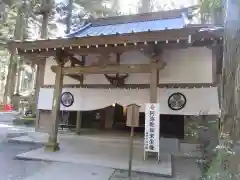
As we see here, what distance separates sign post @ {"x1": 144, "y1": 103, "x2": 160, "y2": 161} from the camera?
5695mm

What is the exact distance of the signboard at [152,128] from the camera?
5.70 m

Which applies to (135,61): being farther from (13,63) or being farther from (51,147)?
(13,63)

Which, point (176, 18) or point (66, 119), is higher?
point (176, 18)

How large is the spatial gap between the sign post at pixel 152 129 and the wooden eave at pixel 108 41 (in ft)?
5.38

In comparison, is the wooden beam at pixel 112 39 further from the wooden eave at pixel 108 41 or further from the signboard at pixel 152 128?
the signboard at pixel 152 128

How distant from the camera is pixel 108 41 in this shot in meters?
5.74

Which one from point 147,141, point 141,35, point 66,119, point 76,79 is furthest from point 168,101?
point 66,119

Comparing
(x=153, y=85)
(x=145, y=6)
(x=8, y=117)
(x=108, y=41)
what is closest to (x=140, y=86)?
(x=153, y=85)

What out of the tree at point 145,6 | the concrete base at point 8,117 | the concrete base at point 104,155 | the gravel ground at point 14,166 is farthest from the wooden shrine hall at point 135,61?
the tree at point 145,6

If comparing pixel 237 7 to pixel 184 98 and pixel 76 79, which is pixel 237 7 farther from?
pixel 76 79

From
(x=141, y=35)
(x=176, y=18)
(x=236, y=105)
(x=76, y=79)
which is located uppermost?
(x=176, y=18)

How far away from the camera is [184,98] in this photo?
23.6ft

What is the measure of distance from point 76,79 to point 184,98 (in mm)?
4077

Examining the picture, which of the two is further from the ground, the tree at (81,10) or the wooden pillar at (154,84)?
the tree at (81,10)
